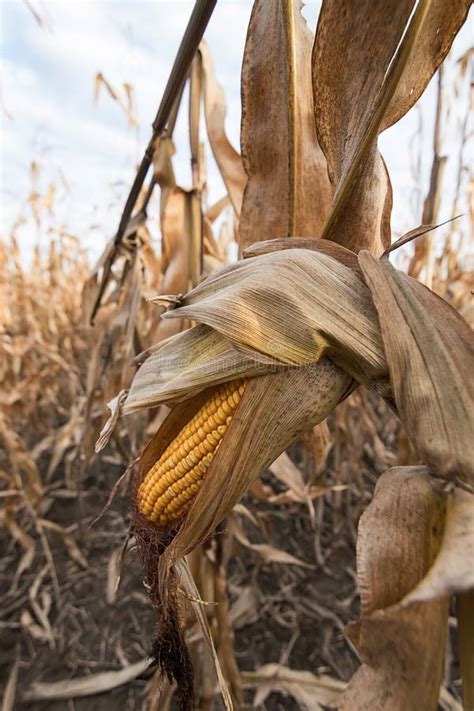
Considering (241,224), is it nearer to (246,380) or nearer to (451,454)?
(246,380)

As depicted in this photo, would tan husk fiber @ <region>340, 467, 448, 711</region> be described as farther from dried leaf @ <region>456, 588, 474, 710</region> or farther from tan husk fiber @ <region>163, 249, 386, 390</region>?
tan husk fiber @ <region>163, 249, 386, 390</region>

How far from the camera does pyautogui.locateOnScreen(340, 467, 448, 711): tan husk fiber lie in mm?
353

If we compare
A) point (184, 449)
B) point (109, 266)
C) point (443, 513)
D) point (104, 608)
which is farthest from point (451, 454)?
point (104, 608)

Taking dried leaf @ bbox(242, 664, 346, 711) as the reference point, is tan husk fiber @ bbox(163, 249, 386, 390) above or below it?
above

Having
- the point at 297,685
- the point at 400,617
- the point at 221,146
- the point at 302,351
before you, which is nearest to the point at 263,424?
the point at 302,351

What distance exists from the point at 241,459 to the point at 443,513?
19 cm

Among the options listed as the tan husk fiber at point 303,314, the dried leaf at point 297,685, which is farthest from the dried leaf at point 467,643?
the dried leaf at point 297,685

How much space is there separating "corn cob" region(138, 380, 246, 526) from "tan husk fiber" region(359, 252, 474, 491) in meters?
0.15

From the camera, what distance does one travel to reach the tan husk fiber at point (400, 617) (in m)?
0.35

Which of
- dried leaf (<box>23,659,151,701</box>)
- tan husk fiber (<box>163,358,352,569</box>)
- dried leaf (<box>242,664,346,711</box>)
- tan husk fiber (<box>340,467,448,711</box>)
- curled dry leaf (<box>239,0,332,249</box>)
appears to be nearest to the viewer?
tan husk fiber (<box>340,467,448,711</box>)

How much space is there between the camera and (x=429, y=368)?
0.40m

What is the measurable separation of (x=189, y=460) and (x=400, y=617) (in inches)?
9.7

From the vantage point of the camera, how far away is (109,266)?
1.20 meters

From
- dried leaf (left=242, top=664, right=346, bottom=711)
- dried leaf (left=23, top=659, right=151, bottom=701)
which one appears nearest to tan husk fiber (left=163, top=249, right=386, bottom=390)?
dried leaf (left=242, top=664, right=346, bottom=711)
